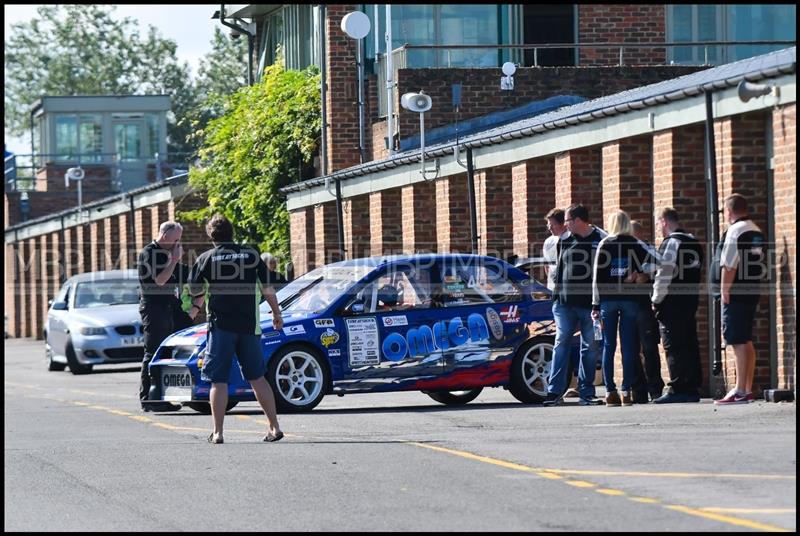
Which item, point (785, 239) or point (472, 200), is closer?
point (785, 239)

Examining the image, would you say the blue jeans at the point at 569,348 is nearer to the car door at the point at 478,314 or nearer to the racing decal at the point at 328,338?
the car door at the point at 478,314

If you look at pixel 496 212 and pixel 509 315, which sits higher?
pixel 496 212

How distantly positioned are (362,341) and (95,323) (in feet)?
40.1

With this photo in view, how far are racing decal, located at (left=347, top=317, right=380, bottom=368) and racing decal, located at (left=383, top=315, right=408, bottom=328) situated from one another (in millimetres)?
105

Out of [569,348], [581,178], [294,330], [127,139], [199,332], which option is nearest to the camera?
[569,348]

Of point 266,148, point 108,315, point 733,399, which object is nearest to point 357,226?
point 108,315

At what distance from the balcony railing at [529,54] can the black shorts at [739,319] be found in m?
16.8

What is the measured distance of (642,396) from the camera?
1692 cm

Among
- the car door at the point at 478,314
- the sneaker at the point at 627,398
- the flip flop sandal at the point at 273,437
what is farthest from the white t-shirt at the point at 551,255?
the flip flop sandal at the point at 273,437

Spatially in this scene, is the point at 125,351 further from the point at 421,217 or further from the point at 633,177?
the point at 633,177

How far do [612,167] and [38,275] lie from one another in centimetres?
4230

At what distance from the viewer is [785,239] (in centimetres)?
1616

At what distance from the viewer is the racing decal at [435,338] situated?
57.2 feet

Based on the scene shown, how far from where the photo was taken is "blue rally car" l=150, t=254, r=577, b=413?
17219 millimetres
